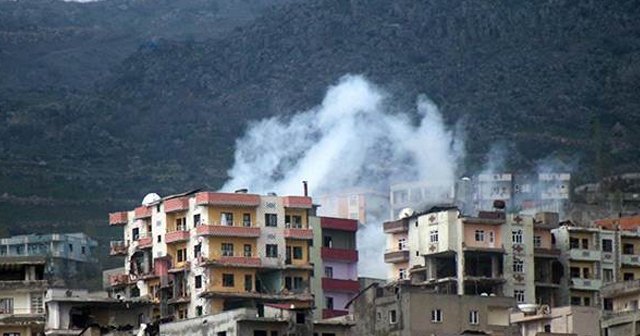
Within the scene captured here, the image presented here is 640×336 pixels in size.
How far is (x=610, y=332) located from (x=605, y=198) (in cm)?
8798

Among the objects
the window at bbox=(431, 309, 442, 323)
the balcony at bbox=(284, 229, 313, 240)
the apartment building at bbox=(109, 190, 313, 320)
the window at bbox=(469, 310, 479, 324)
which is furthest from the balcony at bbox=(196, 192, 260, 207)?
the window at bbox=(469, 310, 479, 324)

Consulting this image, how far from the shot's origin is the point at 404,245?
438 feet

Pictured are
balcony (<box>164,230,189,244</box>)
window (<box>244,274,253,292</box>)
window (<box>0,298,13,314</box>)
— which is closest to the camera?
window (<box>0,298,13,314</box>)

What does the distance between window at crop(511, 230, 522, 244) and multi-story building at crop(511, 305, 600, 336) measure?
65.4 feet

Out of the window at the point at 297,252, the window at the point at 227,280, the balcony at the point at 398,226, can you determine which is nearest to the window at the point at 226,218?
the window at the point at 227,280

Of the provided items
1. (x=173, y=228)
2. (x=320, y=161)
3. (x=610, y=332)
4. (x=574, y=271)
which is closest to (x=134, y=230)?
(x=173, y=228)

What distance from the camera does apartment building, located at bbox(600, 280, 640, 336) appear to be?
10344 cm

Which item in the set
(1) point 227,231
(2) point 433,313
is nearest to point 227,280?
(1) point 227,231

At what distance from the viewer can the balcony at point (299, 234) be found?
124688mm

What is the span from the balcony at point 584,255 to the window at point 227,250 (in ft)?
61.5

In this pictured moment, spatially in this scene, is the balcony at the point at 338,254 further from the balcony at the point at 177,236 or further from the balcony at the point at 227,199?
the balcony at the point at 177,236

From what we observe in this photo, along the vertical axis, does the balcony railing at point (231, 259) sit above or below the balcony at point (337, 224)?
below

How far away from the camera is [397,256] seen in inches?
5256

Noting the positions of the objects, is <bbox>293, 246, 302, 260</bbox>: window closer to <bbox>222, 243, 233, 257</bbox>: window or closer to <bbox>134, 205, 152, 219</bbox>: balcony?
<bbox>222, 243, 233, 257</bbox>: window
